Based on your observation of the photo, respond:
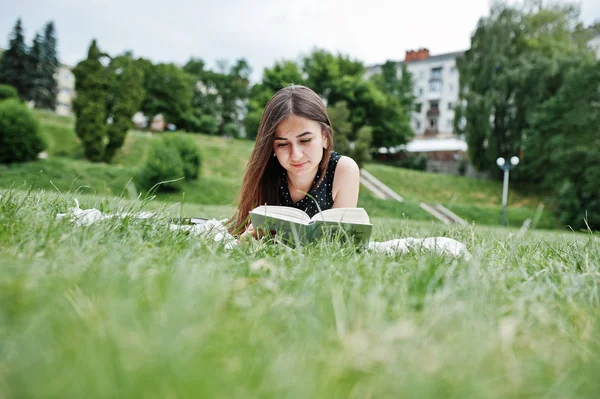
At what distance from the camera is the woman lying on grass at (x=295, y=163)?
2613mm

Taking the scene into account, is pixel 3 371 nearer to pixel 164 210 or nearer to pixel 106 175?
pixel 164 210

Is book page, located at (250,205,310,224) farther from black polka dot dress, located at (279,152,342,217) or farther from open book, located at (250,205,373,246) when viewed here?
black polka dot dress, located at (279,152,342,217)

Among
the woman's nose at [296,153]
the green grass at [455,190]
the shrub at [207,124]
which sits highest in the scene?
the shrub at [207,124]

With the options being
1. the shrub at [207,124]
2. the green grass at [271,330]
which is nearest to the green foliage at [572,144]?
the green grass at [271,330]

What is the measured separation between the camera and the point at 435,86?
165ft

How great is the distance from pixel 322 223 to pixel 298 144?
0.72m

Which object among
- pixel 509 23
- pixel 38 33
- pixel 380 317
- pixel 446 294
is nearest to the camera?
pixel 380 317

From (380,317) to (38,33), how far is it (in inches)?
2357

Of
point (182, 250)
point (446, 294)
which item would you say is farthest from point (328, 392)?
point (182, 250)

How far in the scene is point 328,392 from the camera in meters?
0.58

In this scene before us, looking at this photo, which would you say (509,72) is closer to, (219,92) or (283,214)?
(283,214)

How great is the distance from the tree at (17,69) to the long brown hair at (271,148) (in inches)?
1801

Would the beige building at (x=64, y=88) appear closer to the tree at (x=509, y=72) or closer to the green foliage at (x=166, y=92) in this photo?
the green foliage at (x=166, y=92)

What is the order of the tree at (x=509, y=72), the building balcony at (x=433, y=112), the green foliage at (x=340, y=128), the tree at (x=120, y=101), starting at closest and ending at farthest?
the tree at (x=120, y=101) < the green foliage at (x=340, y=128) < the tree at (x=509, y=72) < the building balcony at (x=433, y=112)
